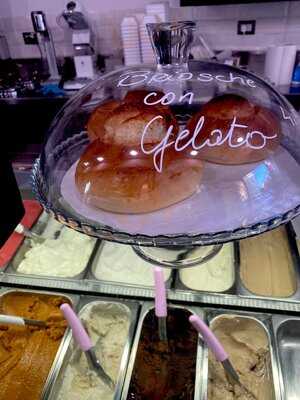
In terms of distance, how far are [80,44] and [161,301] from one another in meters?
2.74

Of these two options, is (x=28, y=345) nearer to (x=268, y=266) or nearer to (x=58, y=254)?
(x=58, y=254)

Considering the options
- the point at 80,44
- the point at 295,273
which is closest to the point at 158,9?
the point at 80,44

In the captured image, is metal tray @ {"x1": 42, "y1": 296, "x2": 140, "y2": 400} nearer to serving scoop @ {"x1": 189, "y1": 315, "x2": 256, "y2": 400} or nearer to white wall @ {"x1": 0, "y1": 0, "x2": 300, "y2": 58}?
serving scoop @ {"x1": 189, "y1": 315, "x2": 256, "y2": 400}

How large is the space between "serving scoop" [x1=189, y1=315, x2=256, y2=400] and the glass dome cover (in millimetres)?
156

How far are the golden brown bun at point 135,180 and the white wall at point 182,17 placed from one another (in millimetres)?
2630

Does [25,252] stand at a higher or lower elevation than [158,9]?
lower

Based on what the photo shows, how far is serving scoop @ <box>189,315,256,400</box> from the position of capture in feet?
2.24

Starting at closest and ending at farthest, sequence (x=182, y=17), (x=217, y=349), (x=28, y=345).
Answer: (x=217, y=349)
(x=28, y=345)
(x=182, y=17)

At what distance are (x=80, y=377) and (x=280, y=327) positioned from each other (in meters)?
0.51

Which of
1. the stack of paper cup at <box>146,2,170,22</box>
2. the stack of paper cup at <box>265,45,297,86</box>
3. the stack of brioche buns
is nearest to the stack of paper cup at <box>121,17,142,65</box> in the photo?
the stack of paper cup at <box>146,2,170,22</box>

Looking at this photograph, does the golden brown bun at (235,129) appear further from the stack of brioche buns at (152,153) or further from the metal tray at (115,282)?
the metal tray at (115,282)

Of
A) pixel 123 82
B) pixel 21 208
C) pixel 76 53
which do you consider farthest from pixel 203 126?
→ pixel 76 53

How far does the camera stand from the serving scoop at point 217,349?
68cm

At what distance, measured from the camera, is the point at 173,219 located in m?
0.78
